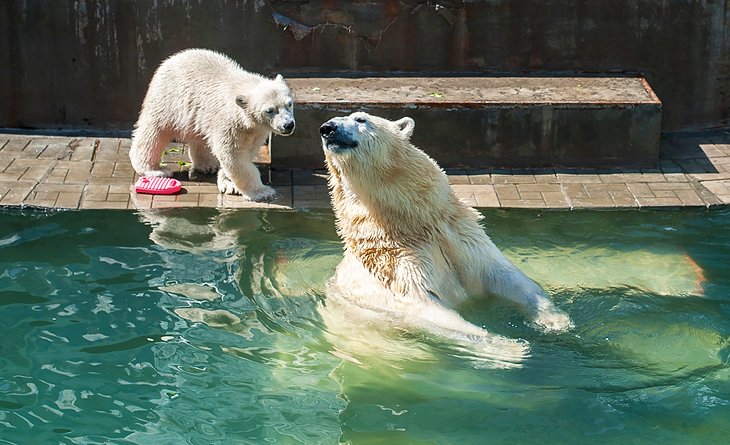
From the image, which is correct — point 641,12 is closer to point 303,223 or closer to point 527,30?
point 527,30

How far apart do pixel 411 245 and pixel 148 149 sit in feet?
11.2

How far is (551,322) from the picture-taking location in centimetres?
573

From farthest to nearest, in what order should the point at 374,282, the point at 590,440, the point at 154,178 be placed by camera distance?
1. the point at 154,178
2. the point at 374,282
3. the point at 590,440

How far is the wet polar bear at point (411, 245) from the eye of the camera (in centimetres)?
552

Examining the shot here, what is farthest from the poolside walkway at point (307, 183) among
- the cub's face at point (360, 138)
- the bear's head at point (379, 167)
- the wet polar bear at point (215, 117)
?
the cub's face at point (360, 138)

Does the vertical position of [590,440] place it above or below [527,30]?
below

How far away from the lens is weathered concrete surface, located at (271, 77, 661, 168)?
8.68m

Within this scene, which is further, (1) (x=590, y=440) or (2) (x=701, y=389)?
(2) (x=701, y=389)

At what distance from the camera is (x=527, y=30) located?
374 inches

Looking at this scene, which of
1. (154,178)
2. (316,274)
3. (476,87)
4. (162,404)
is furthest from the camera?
(476,87)

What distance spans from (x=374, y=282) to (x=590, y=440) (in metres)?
1.51

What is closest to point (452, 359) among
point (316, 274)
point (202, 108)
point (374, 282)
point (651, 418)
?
point (374, 282)

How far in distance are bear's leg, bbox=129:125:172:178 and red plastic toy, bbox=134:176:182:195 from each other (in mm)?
150

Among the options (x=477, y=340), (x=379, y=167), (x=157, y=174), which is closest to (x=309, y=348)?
(x=477, y=340)
